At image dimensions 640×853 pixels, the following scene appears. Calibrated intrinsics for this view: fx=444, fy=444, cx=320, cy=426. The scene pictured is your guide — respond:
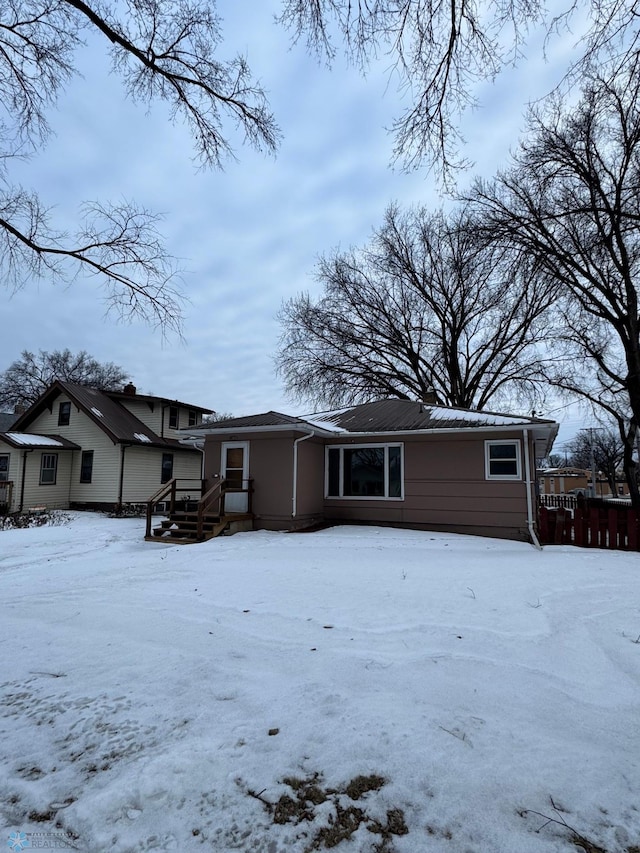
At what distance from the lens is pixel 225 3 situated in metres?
4.32

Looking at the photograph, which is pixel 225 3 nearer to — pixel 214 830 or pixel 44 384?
pixel 214 830

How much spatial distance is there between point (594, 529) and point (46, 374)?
40157mm

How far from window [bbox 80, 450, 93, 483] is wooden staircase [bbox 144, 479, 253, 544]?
10.0m

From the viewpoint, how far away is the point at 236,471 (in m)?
12.4

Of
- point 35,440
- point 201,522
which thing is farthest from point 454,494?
point 35,440

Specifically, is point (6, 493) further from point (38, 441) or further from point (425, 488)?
point (425, 488)

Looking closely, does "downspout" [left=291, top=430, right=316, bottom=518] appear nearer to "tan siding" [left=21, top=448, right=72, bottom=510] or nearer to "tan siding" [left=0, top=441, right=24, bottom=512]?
"tan siding" [left=21, top=448, right=72, bottom=510]

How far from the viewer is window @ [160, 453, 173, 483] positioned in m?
21.1

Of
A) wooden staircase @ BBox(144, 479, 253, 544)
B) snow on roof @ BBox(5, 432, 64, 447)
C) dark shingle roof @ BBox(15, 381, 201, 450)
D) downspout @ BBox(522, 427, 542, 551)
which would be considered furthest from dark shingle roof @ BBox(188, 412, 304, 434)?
snow on roof @ BBox(5, 432, 64, 447)

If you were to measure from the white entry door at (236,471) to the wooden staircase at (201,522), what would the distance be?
185mm

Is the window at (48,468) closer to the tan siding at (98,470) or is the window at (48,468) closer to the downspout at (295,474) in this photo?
the tan siding at (98,470)

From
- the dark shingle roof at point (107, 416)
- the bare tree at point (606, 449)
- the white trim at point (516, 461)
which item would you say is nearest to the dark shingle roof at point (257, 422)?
the white trim at point (516, 461)

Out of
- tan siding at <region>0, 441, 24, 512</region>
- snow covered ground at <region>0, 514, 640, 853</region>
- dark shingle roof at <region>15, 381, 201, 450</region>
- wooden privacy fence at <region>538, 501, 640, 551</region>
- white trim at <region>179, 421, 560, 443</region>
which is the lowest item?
snow covered ground at <region>0, 514, 640, 853</region>

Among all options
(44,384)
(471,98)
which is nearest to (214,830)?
(471,98)
